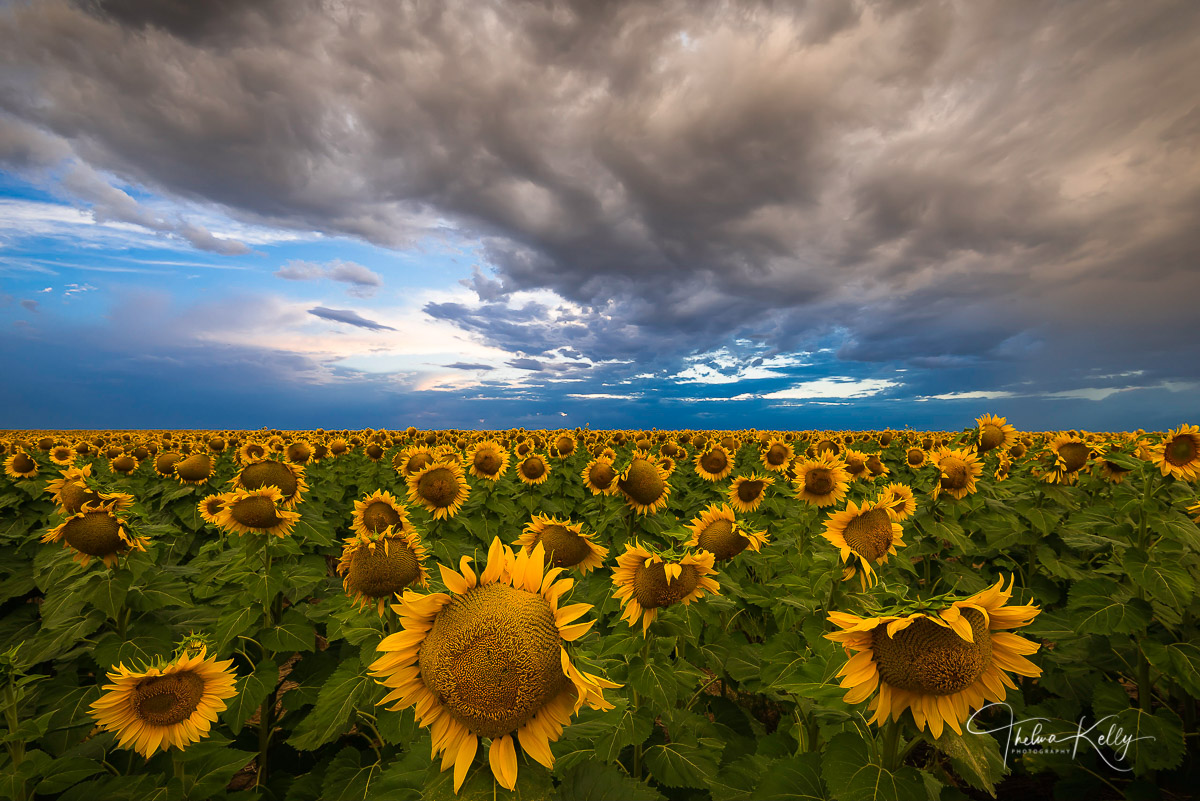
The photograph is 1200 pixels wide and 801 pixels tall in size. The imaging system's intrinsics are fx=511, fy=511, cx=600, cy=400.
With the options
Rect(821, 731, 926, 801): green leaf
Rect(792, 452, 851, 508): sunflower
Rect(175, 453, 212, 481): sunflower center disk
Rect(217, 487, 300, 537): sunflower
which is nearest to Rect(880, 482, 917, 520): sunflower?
Rect(792, 452, 851, 508): sunflower

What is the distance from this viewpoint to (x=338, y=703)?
3.58 metres

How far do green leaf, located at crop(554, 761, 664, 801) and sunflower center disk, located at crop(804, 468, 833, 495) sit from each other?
6269 millimetres

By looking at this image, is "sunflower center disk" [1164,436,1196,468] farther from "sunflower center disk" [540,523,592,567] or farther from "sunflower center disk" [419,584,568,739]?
"sunflower center disk" [419,584,568,739]

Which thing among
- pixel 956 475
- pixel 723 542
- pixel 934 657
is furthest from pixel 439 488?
pixel 956 475

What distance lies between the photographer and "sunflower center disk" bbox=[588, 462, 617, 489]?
841 centimetres

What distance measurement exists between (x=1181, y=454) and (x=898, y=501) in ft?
13.0

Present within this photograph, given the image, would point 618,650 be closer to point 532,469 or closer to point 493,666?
point 493,666

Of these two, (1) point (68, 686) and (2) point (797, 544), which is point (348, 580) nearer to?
(1) point (68, 686)

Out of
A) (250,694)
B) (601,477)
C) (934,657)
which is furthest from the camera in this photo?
(601,477)

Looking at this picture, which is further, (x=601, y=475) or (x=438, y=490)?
(x=601, y=475)

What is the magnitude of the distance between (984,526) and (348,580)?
8064 millimetres

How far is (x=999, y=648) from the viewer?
229 centimetres

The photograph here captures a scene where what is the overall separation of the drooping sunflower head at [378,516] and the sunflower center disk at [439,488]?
1.07m

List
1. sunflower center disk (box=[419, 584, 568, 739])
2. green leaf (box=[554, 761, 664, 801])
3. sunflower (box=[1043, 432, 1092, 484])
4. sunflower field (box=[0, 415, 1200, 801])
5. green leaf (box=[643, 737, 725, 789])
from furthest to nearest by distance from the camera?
sunflower (box=[1043, 432, 1092, 484]), green leaf (box=[643, 737, 725, 789]), sunflower field (box=[0, 415, 1200, 801]), green leaf (box=[554, 761, 664, 801]), sunflower center disk (box=[419, 584, 568, 739])
